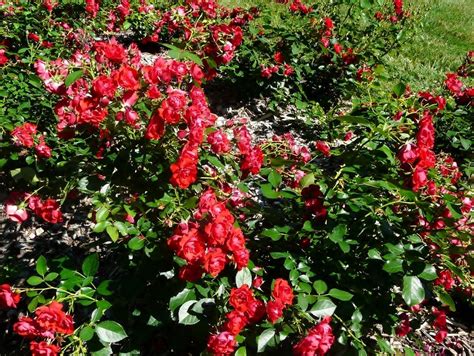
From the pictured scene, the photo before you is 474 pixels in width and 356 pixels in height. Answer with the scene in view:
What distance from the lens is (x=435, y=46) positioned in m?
6.26

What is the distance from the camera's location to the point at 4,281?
1.98 metres

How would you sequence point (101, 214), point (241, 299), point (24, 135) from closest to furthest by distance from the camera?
point (241, 299), point (101, 214), point (24, 135)

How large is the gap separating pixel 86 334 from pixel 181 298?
332 mm

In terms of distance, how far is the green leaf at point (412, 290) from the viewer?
1.54 m

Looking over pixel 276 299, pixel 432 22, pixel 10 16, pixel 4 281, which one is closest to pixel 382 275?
pixel 276 299

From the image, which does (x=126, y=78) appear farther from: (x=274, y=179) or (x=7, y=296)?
(x=7, y=296)

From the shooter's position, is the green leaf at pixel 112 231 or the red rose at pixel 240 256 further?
the green leaf at pixel 112 231

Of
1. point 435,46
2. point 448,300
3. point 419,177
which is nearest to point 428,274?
point 448,300

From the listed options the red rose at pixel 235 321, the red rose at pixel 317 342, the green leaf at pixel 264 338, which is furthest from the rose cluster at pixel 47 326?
the red rose at pixel 317 342

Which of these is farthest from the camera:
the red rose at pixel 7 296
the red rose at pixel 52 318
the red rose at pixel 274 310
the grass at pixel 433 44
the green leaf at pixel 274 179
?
the grass at pixel 433 44

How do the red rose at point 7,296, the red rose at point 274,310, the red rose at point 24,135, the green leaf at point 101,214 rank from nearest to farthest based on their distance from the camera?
the red rose at point 274,310
the red rose at point 7,296
the green leaf at point 101,214
the red rose at point 24,135

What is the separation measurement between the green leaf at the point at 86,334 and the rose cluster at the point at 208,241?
1.13 ft

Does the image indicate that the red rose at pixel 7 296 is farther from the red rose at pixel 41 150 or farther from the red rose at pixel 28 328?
the red rose at pixel 41 150

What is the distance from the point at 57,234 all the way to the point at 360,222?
185 centimetres
